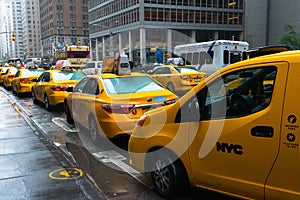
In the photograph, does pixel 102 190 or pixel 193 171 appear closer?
pixel 193 171

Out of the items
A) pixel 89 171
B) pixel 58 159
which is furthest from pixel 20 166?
pixel 89 171

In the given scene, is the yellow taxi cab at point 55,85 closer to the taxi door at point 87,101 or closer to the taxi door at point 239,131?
the taxi door at point 87,101

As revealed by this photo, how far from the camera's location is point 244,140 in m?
3.12

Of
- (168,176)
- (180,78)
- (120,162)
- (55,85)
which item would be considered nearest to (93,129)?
(120,162)

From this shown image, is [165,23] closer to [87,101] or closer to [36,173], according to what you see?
[87,101]

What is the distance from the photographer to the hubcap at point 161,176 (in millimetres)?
4082

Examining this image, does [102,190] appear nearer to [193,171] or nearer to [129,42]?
[193,171]

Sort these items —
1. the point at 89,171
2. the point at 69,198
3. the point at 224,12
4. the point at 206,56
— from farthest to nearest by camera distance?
the point at 224,12, the point at 206,56, the point at 89,171, the point at 69,198

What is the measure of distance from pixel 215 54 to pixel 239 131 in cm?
1883

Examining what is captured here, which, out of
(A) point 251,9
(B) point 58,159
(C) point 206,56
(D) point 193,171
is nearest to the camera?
(D) point 193,171

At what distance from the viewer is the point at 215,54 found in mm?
21344

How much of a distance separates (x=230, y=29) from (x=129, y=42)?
2125 cm

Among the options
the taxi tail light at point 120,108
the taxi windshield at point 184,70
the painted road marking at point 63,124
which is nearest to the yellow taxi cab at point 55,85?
the painted road marking at point 63,124

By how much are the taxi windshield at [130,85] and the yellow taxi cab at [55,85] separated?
14.4ft
